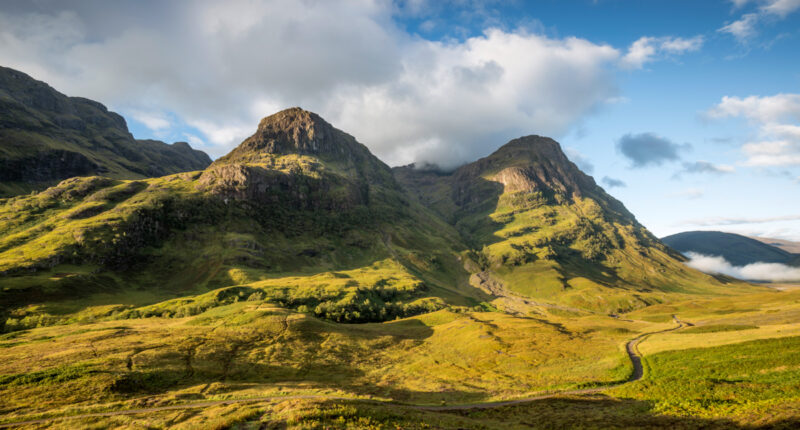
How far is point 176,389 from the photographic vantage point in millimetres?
54781

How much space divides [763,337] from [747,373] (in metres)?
22.7

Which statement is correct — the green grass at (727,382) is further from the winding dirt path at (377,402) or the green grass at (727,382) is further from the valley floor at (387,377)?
the winding dirt path at (377,402)

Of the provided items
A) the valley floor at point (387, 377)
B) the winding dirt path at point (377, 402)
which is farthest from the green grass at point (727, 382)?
the winding dirt path at point (377, 402)

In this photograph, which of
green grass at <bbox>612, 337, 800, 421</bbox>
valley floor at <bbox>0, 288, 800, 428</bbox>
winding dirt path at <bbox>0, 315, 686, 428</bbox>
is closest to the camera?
green grass at <bbox>612, 337, 800, 421</bbox>

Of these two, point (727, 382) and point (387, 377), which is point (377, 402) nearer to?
point (387, 377)

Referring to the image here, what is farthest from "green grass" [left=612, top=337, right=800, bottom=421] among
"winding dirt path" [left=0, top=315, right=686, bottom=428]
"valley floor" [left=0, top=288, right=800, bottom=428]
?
"winding dirt path" [left=0, top=315, right=686, bottom=428]

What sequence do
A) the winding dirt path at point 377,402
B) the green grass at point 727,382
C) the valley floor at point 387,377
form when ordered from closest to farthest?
the green grass at point 727,382, the valley floor at point 387,377, the winding dirt path at point 377,402

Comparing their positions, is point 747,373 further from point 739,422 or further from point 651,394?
point 739,422

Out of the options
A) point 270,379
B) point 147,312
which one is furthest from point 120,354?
point 147,312

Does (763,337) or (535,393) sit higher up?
(763,337)

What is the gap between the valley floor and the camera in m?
35.2

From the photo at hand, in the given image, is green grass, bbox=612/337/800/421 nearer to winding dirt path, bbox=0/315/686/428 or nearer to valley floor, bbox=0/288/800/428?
valley floor, bbox=0/288/800/428

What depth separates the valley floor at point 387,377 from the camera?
3519cm

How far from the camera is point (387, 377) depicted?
72.7m
